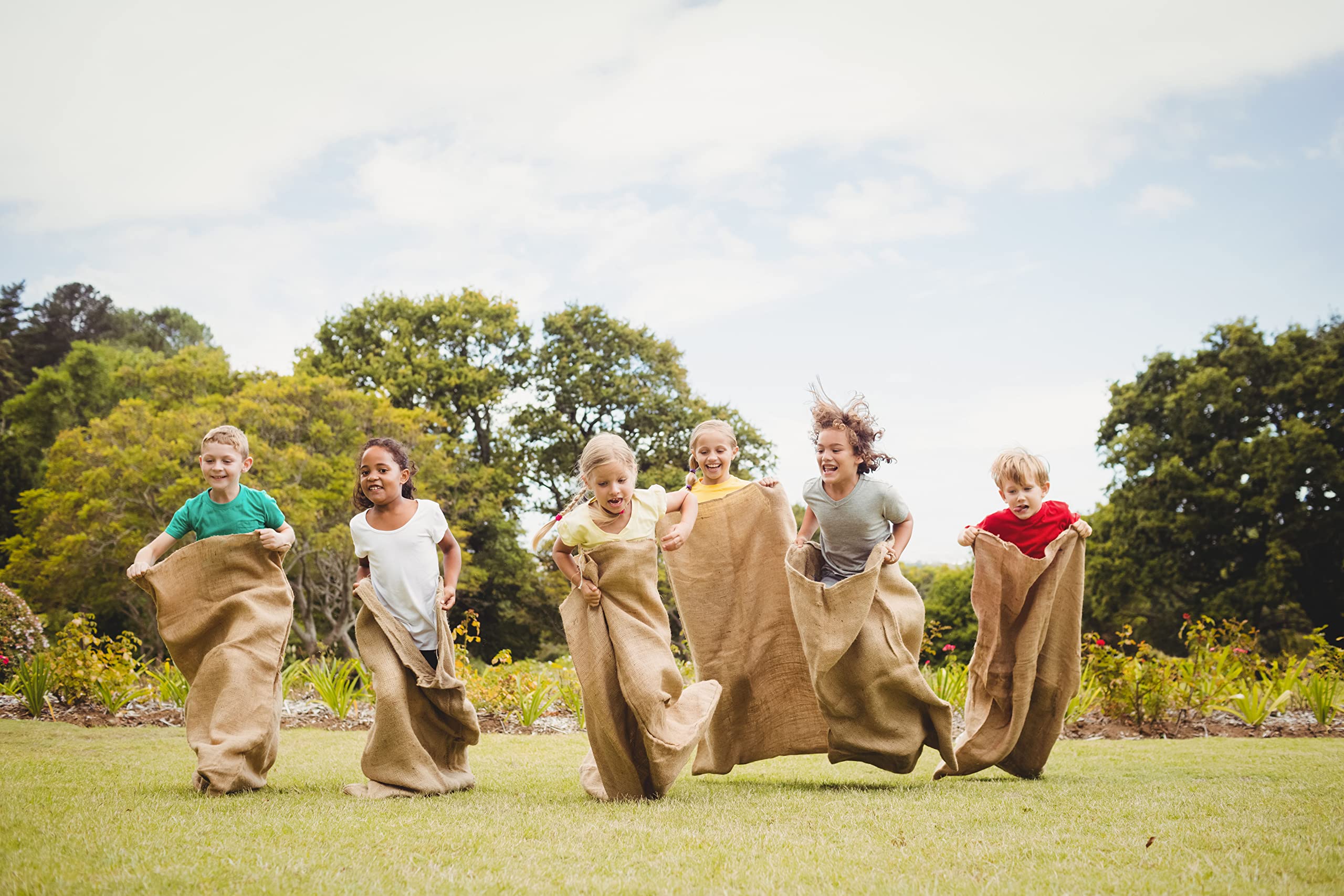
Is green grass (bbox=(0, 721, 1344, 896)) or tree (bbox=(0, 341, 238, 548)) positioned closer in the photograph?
green grass (bbox=(0, 721, 1344, 896))

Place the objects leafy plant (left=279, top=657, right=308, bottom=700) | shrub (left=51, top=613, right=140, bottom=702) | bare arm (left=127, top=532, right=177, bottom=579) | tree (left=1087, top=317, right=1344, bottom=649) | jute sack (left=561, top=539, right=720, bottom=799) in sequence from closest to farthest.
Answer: jute sack (left=561, top=539, right=720, bottom=799) → bare arm (left=127, top=532, right=177, bottom=579) → shrub (left=51, top=613, right=140, bottom=702) → leafy plant (left=279, top=657, right=308, bottom=700) → tree (left=1087, top=317, right=1344, bottom=649)

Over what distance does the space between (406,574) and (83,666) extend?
6.83m

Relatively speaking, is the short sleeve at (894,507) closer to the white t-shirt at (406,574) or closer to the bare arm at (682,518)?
the bare arm at (682,518)

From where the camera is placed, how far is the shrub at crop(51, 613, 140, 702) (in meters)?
10.4

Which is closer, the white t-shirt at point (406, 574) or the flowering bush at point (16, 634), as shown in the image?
Result: the white t-shirt at point (406, 574)

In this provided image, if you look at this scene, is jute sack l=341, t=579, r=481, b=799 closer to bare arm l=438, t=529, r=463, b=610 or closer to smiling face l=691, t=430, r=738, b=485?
bare arm l=438, t=529, r=463, b=610

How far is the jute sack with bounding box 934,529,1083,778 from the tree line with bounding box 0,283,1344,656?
14.8 meters

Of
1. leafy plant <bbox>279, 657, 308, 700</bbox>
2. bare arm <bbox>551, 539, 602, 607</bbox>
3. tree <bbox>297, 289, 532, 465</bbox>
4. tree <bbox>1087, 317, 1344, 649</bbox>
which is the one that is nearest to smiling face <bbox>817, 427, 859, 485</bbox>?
bare arm <bbox>551, 539, 602, 607</bbox>

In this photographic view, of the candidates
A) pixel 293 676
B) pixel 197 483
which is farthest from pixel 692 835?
pixel 197 483

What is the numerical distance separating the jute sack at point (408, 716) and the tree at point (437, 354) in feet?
78.7

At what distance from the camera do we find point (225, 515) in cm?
594

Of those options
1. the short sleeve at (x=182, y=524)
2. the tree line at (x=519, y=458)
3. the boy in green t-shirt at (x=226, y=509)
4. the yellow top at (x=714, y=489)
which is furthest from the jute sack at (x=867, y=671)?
the tree line at (x=519, y=458)

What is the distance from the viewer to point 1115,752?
8.23 metres

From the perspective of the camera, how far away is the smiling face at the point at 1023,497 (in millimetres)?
6172
